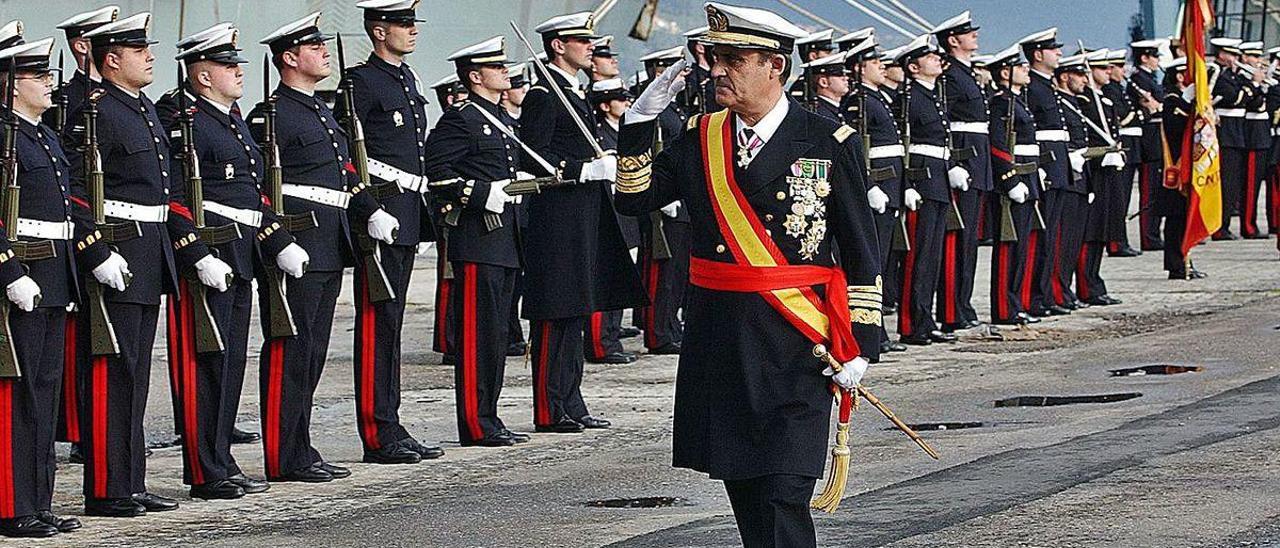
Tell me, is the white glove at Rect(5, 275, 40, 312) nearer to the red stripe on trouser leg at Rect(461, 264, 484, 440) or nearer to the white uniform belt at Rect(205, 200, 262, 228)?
the white uniform belt at Rect(205, 200, 262, 228)

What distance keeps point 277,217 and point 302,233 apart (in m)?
0.16

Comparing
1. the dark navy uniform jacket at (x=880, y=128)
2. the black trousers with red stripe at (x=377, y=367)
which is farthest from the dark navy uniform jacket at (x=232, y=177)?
the dark navy uniform jacket at (x=880, y=128)

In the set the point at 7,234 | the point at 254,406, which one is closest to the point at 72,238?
the point at 7,234

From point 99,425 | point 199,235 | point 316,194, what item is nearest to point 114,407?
point 99,425

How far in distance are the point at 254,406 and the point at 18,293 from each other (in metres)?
3.90

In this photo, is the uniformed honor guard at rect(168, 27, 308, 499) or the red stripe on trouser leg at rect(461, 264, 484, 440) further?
the red stripe on trouser leg at rect(461, 264, 484, 440)

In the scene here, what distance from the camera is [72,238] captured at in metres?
7.26

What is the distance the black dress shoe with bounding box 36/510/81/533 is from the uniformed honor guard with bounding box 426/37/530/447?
2170 mm

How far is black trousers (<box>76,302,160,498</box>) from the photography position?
24.8 ft

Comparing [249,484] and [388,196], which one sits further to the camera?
[388,196]

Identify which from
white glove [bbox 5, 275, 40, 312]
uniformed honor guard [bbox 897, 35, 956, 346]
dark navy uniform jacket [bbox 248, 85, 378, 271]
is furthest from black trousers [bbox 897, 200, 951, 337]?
white glove [bbox 5, 275, 40, 312]

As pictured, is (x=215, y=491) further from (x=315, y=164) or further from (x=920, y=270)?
(x=920, y=270)

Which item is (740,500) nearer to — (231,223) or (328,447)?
(231,223)

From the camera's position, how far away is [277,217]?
26.7 feet
